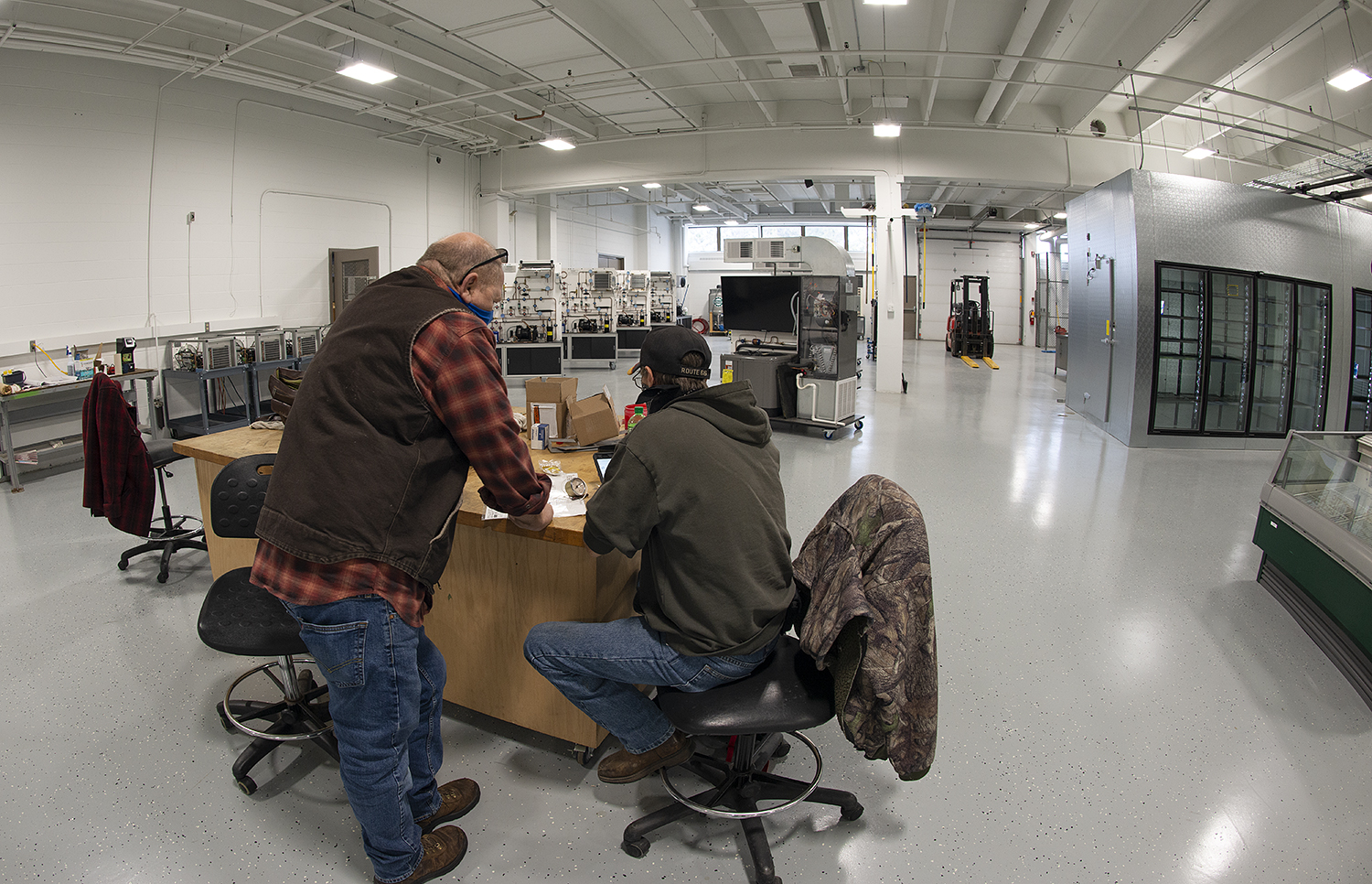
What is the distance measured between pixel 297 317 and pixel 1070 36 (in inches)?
413

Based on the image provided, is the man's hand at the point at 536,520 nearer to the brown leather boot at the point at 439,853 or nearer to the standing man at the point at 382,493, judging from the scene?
the standing man at the point at 382,493

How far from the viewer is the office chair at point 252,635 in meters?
1.90

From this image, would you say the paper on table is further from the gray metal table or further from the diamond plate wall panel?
the diamond plate wall panel

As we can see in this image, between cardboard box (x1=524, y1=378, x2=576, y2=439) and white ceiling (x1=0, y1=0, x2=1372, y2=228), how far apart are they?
4901 millimetres

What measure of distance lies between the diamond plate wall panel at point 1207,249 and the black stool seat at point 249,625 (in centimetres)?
783

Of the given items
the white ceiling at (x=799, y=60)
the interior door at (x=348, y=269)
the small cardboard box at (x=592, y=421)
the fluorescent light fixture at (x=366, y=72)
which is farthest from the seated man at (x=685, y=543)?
the interior door at (x=348, y=269)

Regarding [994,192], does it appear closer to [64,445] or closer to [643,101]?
[643,101]

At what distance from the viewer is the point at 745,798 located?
1.87 metres

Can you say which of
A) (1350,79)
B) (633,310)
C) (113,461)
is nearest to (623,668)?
(113,461)

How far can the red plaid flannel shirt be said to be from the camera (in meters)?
1.45

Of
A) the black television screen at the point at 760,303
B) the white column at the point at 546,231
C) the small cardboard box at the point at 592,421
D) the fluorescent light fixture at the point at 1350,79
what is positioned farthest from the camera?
the white column at the point at 546,231

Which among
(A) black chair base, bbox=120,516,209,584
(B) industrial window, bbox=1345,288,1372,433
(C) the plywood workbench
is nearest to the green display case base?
(C) the plywood workbench

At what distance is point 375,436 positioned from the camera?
143 centimetres

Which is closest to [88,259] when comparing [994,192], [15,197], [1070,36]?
[15,197]
